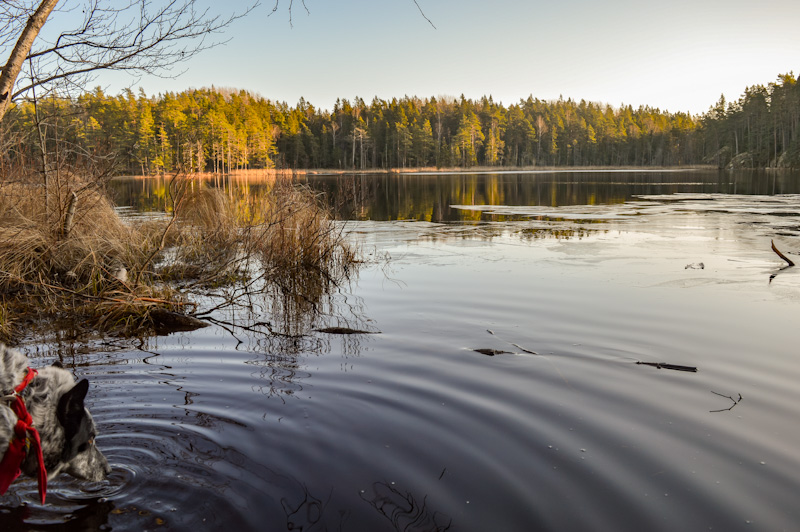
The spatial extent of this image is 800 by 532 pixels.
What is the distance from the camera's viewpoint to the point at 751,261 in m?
11.6

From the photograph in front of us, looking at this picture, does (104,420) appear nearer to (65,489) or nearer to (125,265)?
(65,489)

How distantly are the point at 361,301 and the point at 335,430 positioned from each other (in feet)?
16.2

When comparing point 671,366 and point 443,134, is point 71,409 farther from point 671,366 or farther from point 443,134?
point 443,134

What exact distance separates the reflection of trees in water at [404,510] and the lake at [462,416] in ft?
0.05

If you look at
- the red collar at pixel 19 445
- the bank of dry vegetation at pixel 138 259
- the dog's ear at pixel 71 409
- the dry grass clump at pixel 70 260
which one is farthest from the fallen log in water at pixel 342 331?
the red collar at pixel 19 445

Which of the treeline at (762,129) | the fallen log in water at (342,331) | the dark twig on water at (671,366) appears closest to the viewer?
the dark twig on water at (671,366)

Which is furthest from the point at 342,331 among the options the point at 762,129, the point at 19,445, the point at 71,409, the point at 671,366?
the point at 762,129

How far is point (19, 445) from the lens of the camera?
2760 millimetres

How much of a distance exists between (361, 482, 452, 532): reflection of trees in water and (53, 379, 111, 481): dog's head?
175 cm

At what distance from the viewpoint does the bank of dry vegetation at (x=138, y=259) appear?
811cm

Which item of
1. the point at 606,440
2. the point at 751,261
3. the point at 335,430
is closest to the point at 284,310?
the point at 335,430

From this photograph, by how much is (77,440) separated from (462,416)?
9.75ft

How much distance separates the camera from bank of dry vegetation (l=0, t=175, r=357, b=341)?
26.6 ft

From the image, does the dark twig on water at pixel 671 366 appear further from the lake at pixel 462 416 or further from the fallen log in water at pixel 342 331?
the fallen log in water at pixel 342 331
